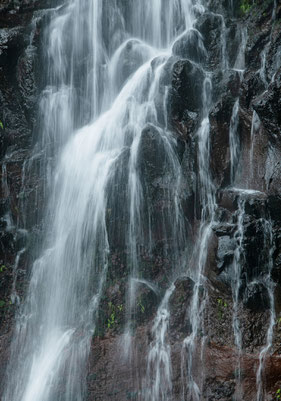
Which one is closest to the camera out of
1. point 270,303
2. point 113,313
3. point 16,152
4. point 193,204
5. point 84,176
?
point 270,303

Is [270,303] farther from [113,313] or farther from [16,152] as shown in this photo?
[16,152]

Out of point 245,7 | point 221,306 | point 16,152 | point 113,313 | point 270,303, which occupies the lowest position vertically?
point 113,313

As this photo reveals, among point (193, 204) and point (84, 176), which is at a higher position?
point (84, 176)

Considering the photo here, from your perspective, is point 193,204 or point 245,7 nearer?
point 193,204

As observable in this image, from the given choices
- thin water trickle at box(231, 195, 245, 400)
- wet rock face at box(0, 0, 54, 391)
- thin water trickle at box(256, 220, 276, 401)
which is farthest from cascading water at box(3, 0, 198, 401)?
thin water trickle at box(256, 220, 276, 401)

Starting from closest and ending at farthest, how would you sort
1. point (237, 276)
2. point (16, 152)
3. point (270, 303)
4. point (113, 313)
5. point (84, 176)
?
point (270, 303) < point (237, 276) < point (113, 313) < point (84, 176) < point (16, 152)

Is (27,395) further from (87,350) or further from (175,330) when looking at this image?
(175,330)

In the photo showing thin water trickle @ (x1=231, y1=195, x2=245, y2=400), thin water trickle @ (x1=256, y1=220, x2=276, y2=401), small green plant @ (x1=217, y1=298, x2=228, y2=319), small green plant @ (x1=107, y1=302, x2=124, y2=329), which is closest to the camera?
thin water trickle @ (x1=256, y1=220, x2=276, y2=401)

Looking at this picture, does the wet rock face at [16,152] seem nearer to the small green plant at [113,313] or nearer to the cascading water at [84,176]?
the cascading water at [84,176]

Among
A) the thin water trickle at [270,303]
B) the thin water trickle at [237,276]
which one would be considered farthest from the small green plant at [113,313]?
the thin water trickle at [270,303]

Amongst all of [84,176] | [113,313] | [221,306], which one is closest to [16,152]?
[84,176]

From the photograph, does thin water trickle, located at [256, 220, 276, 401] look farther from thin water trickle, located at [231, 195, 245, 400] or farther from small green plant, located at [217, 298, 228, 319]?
small green plant, located at [217, 298, 228, 319]

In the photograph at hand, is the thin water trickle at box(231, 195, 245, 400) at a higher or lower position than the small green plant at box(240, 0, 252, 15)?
lower

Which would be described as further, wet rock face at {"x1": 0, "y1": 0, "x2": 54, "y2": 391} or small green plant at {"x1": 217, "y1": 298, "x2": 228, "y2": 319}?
wet rock face at {"x1": 0, "y1": 0, "x2": 54, "y2": 391}
